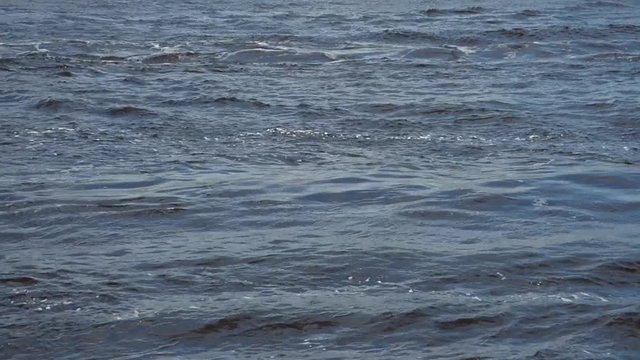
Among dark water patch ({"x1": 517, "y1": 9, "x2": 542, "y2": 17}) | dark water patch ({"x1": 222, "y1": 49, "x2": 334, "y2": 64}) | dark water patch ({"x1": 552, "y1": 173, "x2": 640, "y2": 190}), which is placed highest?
dark water patch ({"x1": 222, "y1": 49, "x2": 334, "y2": 64})

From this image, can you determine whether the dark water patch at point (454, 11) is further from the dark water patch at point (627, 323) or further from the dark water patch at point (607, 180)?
the dark water patch at point (627, 323)

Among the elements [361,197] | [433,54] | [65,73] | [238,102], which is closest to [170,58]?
[65,73]

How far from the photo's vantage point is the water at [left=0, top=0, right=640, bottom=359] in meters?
5.26

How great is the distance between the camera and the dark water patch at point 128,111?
1014cm

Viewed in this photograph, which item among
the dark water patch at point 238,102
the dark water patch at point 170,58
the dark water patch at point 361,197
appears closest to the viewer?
the dark water patch at point 361,197

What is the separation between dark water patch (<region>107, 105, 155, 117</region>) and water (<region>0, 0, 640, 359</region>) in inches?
1.0

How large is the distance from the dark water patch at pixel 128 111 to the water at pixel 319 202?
0.08ft

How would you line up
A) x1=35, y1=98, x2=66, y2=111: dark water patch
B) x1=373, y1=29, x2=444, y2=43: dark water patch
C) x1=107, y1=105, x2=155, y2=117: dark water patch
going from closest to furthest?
x1=107, y1=105, x2=155, y2=117: dark water patch → x1=35, y1=98, x2=66, y2=111: dark water patch → x1=373, y1=29, x2=444, y2=43: dark water patch

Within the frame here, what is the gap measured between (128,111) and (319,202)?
3.37 meters

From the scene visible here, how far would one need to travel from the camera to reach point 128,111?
10.3m

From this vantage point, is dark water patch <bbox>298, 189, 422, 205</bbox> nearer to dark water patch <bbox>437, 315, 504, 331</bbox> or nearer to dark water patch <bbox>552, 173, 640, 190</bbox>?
dark water patch <bbox>552, 173, 640, 190</bbox>

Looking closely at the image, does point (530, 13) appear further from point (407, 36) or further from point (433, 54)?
point (433, 54)

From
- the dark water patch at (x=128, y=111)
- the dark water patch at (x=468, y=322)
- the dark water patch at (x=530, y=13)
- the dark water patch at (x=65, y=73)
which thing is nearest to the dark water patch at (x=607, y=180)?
the dark water patch at (x=468, y=322)

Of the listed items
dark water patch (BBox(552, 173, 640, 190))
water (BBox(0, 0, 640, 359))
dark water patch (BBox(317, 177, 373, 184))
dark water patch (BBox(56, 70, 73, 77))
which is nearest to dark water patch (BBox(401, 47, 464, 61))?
water (BBox(0, 0, 640, 359))
